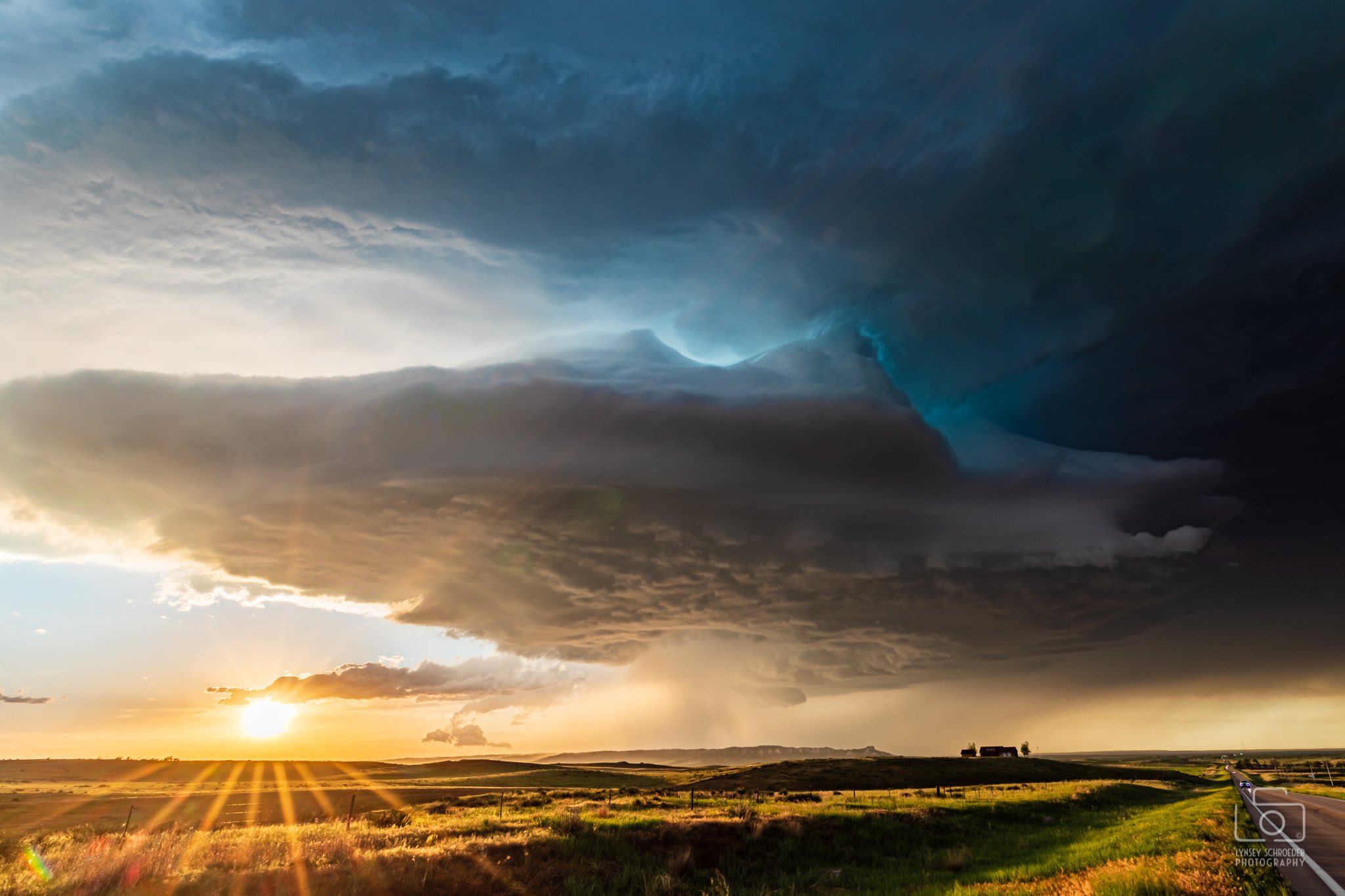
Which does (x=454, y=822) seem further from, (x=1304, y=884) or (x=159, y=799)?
(x=159, y=799)

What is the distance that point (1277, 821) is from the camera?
31953mm

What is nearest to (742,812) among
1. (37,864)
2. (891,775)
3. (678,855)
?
(678,855)

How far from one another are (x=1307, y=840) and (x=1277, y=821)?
9.16 metres

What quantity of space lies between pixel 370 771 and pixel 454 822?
181 m

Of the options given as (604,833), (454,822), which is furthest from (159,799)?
(604,833)

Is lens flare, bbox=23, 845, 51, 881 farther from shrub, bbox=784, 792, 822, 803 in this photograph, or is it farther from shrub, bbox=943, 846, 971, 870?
shrub, bbox=784, 792, 822, 803

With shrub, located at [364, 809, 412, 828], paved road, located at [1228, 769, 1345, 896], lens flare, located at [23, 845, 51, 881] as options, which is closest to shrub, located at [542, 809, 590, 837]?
shrub, located at [364, 809, 412, 828]

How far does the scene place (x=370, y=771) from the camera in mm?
187125

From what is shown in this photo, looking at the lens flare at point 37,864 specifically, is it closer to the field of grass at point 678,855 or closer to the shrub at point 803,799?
the field of grass at point 678,855

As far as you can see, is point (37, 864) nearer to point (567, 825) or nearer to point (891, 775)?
point (567, 825)

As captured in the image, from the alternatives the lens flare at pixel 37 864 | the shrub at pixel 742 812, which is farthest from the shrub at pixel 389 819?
the lens flare at pixel 37 864

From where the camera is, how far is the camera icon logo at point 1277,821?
82.7ft

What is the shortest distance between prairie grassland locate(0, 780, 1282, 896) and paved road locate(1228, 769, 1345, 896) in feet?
4.03

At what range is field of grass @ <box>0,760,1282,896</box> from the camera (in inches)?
696
